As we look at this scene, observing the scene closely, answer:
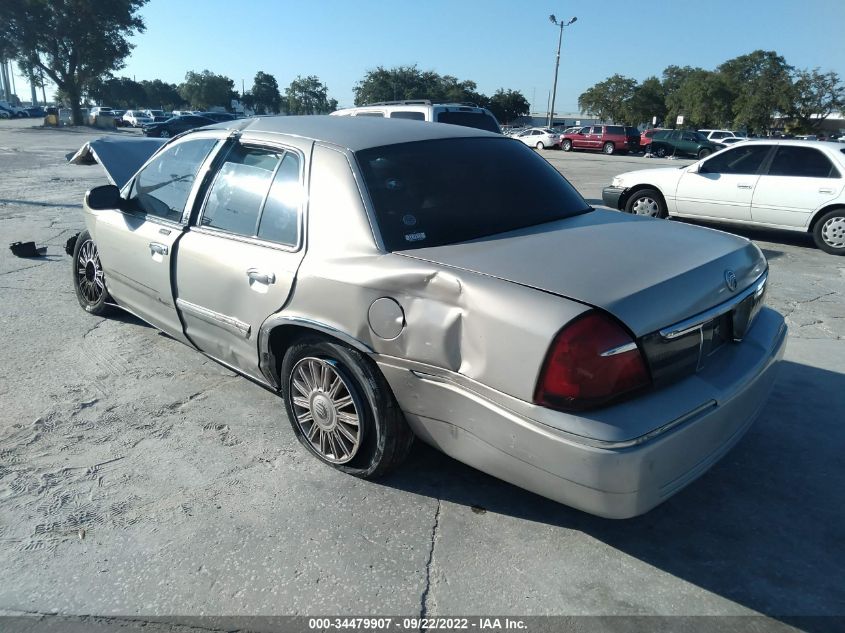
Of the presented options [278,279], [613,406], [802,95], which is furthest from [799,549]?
[802,95]

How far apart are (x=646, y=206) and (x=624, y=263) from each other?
792cm

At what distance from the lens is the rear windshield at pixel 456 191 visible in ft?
9.26

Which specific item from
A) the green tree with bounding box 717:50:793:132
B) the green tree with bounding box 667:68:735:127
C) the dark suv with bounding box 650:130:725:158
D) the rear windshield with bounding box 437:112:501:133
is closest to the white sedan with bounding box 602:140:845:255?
the rear windshield with bounding box 437:112:501:133

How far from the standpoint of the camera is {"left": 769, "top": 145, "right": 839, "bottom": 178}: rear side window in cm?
832

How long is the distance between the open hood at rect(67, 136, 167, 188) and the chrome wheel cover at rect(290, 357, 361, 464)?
3.43m

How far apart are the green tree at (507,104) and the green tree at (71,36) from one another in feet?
134

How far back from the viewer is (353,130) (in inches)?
130

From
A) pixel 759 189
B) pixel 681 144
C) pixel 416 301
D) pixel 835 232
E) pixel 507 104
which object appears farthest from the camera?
pixel 507 104

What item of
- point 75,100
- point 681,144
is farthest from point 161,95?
point 681,144

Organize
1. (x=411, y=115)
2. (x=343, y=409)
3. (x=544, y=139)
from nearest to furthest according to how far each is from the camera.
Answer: (x=343, y=409) < (x=411, y=115) < (x=544, y=139)

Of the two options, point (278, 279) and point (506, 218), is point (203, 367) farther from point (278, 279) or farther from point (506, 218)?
point (506, 218)

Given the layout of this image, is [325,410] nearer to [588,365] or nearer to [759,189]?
[588,365]

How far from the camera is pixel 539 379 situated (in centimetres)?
216

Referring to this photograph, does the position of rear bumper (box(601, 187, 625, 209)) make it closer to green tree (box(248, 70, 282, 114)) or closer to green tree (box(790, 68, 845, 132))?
green tree (box(790, 68, 845, 132))
